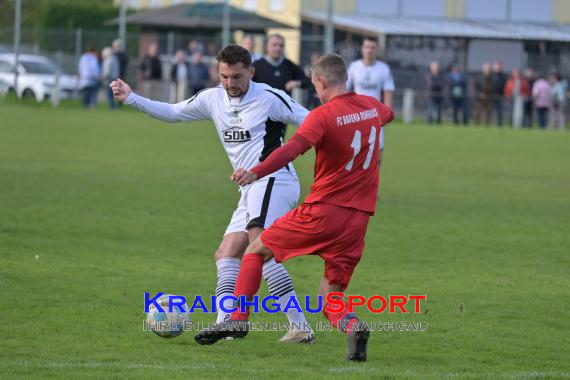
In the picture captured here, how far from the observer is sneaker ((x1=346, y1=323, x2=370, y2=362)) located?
7.00 metres

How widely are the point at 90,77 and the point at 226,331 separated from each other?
31.2 metres

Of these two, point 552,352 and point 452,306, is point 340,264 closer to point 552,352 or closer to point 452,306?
point 552,352

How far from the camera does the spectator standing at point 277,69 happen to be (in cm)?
1436

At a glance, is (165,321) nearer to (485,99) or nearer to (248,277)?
(248,277)

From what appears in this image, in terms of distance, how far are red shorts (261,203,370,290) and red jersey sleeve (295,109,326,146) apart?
0.46 m

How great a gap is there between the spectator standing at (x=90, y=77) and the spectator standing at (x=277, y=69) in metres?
23.7

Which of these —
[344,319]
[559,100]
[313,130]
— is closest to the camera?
[313,130]

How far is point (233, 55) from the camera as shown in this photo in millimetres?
7648

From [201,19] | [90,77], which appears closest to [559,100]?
[90,77]

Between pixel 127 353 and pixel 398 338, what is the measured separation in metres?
1.90

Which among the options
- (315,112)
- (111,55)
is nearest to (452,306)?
(315,112)

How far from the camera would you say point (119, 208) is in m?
14.8

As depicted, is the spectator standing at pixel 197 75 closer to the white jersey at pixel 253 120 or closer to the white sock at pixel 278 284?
the white jersey at pixel 253 120

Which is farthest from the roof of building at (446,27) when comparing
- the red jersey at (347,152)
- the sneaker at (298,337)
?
the red jersey at (347,152)
